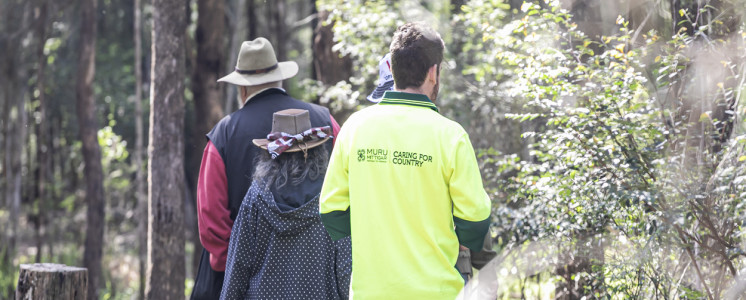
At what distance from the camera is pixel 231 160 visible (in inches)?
163

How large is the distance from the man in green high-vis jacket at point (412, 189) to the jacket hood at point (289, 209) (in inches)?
37.4

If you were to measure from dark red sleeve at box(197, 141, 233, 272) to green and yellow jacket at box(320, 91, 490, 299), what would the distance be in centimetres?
141

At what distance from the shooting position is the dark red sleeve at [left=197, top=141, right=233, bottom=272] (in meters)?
3.97

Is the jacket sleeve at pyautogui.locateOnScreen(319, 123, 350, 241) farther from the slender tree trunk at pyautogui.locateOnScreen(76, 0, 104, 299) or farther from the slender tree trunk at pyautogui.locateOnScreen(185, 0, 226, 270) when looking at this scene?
the slender tree trunk at pyautogui.locateOnScreen(76, 0, 104, 299)

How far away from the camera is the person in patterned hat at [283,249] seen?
3709mm

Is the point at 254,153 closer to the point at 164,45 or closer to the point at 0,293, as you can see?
the point at 164,45

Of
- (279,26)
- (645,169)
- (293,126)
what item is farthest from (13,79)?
(645,169)

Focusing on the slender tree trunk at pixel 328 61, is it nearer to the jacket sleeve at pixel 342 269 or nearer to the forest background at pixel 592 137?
the forest background at pixel 592 137

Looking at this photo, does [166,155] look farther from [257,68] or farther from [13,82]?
[13,82]

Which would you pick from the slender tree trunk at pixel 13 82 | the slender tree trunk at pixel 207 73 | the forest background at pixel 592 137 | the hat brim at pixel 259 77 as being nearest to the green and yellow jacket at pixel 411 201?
the forest background at pixel 592 137

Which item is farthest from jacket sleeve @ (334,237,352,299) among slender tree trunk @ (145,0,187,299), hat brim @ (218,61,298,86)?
slender tree trunk @ (145,0,187,299)

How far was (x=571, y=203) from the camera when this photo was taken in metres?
4.83

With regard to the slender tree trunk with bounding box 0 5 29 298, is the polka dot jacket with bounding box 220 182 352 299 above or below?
above

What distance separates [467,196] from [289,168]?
58.2 inches
